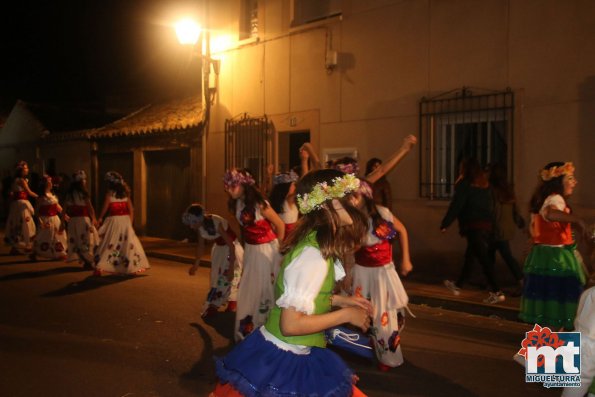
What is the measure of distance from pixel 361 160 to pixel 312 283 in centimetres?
956

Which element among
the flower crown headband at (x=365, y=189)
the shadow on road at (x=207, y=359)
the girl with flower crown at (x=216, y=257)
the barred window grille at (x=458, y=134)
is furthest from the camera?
the barred window grille at (x=458, y=134)

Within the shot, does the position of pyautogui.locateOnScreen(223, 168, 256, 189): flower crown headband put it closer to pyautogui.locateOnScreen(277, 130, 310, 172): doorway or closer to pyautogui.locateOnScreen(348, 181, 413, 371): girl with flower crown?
pyautogui.locateOnScreen(348, 181, 413, 371): girl with flower crown

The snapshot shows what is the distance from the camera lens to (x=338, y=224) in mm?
3115

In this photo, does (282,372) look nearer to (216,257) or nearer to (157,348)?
(157,348)

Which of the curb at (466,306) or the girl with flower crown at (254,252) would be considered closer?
the girl with flower crown at (254,252)

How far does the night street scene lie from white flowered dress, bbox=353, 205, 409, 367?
19mm

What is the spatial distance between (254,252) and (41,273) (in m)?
6.53

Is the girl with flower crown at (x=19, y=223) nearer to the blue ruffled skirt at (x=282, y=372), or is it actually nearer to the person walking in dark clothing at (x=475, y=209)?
the person walking in dark clothing at (x=475, y=209)

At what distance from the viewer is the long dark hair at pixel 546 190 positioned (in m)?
6.41

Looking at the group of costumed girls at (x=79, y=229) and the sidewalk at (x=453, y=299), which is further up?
the group of costumed girls at (x=79, y=229)

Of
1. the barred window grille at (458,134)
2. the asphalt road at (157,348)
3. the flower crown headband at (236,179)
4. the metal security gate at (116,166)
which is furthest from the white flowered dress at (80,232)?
the metal security gate at (116,166)

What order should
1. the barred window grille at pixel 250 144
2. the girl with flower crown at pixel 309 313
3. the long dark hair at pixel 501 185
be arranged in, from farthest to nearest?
1. the barred window grille at pixel 250 144
2. the long dark hair at pixel 501 185
3. the girl with flower crown at pixel 309 313

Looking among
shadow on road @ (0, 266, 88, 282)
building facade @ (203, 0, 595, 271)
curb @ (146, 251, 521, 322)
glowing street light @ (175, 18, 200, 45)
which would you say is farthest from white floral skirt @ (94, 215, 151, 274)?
glowing street light @ (175, 18, 200, 45)

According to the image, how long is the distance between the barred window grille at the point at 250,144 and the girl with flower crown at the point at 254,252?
26.1 feet
